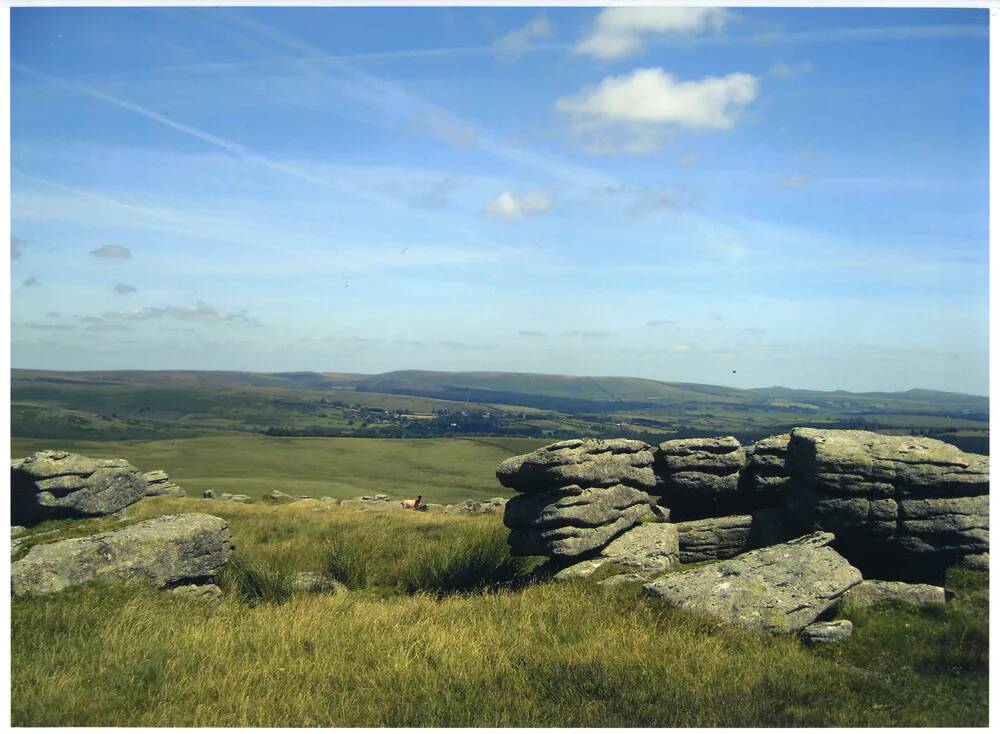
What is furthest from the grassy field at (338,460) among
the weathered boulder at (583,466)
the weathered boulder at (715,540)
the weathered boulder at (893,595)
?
the weathered boulder at (893,595)

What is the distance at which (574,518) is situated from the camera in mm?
16031

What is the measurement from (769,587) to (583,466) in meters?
5.32

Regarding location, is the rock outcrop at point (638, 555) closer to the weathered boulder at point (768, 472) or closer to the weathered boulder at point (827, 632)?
the weathered boulder at point (768, 472)

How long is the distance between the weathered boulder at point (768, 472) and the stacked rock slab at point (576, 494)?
253 cm

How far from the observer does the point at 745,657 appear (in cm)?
1004

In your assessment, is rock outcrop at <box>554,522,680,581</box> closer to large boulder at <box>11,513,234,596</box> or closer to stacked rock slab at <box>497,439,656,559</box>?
stacked rock slab at <box>497,439,656,559</box>

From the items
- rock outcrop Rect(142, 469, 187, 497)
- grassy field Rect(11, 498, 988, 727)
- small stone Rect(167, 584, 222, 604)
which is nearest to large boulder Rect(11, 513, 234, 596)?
small stone Rect(167, 584, 222, 604)

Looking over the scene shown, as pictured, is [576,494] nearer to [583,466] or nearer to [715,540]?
[583,466]

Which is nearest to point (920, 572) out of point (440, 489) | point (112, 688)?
point (112, 688)

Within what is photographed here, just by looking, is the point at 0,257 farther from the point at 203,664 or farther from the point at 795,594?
the point at 795,594

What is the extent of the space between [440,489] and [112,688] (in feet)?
243

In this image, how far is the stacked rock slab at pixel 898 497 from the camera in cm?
1409

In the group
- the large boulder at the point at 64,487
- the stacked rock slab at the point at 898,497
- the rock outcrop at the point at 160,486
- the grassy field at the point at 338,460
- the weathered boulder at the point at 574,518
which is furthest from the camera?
the grassy field at the point at 338,460

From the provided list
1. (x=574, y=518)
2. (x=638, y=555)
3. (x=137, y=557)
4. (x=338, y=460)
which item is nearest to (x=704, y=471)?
(x=638, y=555)
